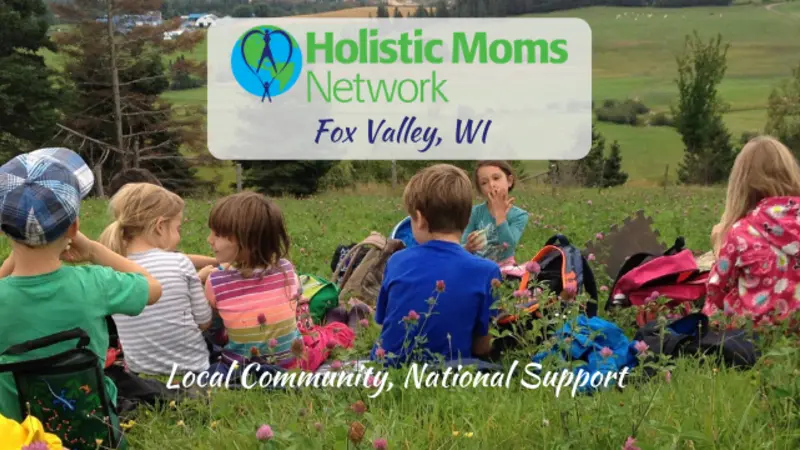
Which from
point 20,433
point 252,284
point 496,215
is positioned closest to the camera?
point 20,433

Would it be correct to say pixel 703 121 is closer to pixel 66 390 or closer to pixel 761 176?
pixel 761 176

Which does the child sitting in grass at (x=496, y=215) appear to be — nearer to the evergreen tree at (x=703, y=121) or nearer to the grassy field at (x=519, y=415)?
the grassy field at (x=519, y=415)

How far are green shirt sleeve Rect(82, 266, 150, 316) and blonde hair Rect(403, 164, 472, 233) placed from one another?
1.39 m

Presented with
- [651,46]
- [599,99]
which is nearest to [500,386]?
[599,99]

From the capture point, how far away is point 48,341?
2.92 m

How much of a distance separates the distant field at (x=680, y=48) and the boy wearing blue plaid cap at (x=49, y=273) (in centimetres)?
4666

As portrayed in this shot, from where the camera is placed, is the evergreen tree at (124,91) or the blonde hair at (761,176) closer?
the blonde hair at (761,176)

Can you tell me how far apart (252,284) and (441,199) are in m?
1.07

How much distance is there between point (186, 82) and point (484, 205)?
120 feet

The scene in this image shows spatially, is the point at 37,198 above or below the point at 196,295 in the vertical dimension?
above

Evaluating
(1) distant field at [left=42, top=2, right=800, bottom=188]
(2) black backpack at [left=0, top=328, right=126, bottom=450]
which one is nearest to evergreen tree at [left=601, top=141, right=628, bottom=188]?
(1) distant field at [left=42, top=2, right=800, bottom=188]

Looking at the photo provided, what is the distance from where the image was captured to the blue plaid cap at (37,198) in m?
2.90

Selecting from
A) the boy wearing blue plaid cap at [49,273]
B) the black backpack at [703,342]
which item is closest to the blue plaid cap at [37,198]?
the boy wearing blue plaid cap at [49,273]

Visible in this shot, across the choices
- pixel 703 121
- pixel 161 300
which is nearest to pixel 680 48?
pixel 703 121
